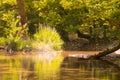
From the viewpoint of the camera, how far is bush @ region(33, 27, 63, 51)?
2373 centimetres

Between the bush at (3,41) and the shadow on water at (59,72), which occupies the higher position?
the bush at (3,41)

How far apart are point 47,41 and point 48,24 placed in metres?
3.34

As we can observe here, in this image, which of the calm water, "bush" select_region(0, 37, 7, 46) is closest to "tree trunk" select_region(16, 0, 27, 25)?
"bush" select_region(0, 37, 7, 46)

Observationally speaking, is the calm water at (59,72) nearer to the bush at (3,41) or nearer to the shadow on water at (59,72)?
the shadow on water at (59,72)

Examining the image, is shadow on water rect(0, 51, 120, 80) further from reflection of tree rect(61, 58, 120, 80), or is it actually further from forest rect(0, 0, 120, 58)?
forest rect(0, 0, 120, 58)

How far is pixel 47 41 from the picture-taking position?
79.7 ft

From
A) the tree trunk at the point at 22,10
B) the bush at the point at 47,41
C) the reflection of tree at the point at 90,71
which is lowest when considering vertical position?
the reflection of tree at the point at 90,71

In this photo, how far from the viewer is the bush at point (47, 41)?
2373cm

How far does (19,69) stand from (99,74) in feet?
9.73

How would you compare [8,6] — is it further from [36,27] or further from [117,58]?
[117,58]

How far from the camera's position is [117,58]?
776 inches

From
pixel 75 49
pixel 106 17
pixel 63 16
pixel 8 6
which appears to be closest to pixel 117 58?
pixel 106 17

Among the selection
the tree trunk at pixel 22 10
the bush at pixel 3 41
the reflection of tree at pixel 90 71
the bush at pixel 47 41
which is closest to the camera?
the reflection of tree at pixel 90 71

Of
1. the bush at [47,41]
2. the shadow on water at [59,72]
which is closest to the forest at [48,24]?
the bush at [47,41]
